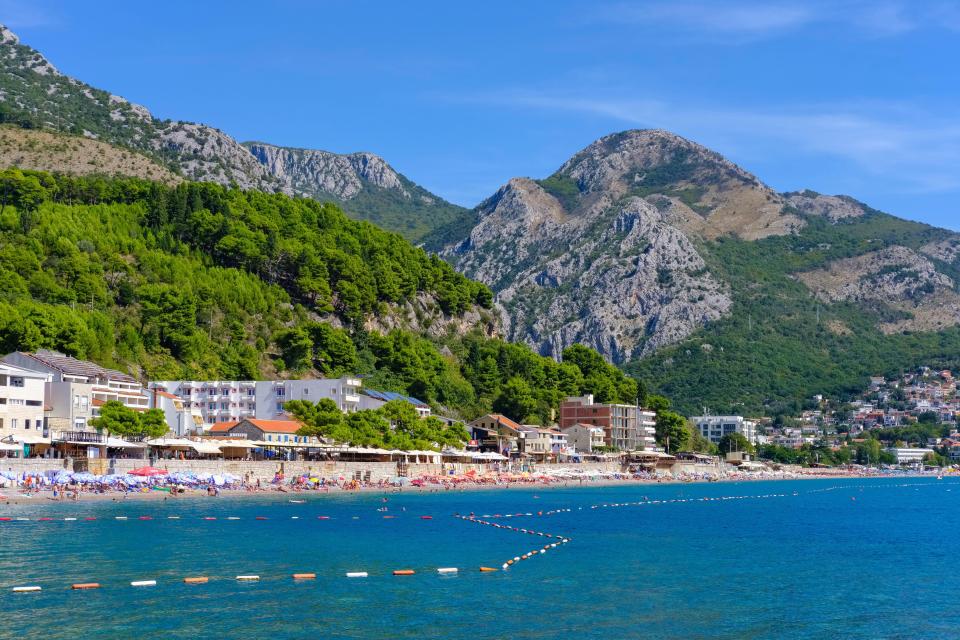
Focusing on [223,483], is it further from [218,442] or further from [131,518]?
[131,518]

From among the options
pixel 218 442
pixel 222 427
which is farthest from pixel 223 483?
pixel 222 427

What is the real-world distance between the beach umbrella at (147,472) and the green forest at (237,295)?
1116 inches

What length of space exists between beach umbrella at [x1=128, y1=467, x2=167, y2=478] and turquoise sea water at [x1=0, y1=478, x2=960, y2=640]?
6.28m

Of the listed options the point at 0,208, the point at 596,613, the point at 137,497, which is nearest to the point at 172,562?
the point at 596,613

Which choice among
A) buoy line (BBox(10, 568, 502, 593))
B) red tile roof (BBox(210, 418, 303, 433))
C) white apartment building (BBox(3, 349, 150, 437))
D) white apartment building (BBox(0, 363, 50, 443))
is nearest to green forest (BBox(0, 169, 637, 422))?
white apartment building (BBox(3, 349, 150, 437))

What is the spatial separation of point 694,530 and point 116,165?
477ft

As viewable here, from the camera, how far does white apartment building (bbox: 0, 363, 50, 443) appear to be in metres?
89.7

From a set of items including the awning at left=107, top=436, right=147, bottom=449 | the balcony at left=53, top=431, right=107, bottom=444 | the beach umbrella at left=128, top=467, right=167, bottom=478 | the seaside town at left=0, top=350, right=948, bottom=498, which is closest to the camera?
the beach umbrella at left=128, top=467, right=167, bottom=478

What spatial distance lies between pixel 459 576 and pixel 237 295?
342 ft

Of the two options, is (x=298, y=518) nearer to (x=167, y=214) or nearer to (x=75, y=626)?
(x=75, y=626)

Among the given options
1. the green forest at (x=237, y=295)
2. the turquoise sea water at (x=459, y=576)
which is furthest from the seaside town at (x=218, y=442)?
the turquoise sea water at (x=459, y=576)

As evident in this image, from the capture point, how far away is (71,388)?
321ft

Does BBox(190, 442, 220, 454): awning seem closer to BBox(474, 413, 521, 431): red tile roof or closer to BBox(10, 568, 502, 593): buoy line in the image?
BBox(10, 568, 502, 593): buoy line

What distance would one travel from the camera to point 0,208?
146000 mm
